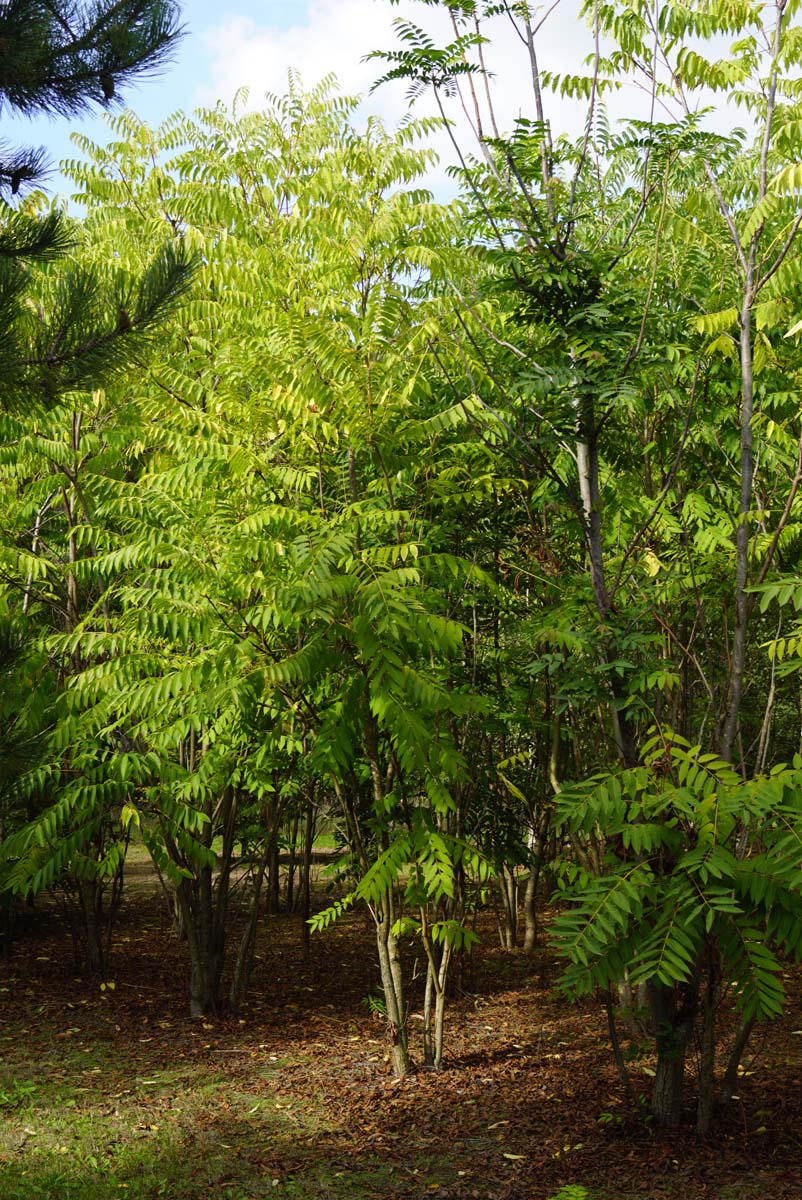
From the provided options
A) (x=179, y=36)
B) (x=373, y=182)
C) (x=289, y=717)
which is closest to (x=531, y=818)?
(x=289, y=717)

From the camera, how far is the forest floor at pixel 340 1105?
4930mm

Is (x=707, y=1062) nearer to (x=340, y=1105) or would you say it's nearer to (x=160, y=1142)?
(x=340, y=1105)

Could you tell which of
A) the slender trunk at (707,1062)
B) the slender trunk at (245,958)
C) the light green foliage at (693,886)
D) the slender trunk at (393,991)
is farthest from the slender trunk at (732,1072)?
the slender trunk at (245,958)

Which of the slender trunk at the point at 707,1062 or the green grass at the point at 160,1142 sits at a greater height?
the slender trunk at the point at 707,1062

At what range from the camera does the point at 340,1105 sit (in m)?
6.12

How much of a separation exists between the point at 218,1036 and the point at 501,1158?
10.6ft

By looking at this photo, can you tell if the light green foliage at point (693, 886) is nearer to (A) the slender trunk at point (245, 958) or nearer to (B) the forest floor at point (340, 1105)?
(B) the forest floor at point (340, 1105)

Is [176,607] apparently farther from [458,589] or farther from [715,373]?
[715,373]

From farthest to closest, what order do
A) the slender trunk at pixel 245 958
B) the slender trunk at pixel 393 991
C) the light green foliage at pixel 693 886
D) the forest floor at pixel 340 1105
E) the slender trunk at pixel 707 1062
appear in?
the slender trunk at pixel 245 958 < the slender trunk at pixel 393 991 < the slender trunk at pixel 707 1062 < the forest floor at pixel 340 1105 < the light green foliage at pixel 693 886

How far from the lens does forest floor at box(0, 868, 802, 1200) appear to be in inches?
194

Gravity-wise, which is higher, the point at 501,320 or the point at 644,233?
the point at 644,233

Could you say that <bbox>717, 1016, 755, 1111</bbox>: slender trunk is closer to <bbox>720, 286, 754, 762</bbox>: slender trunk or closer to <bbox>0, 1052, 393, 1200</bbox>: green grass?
<bbox>720, 286, 754, 762</bbox>: slender trunk

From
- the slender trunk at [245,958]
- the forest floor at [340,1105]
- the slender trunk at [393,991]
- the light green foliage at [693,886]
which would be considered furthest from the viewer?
the slender trunk at [245,958]

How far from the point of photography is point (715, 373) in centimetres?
665
